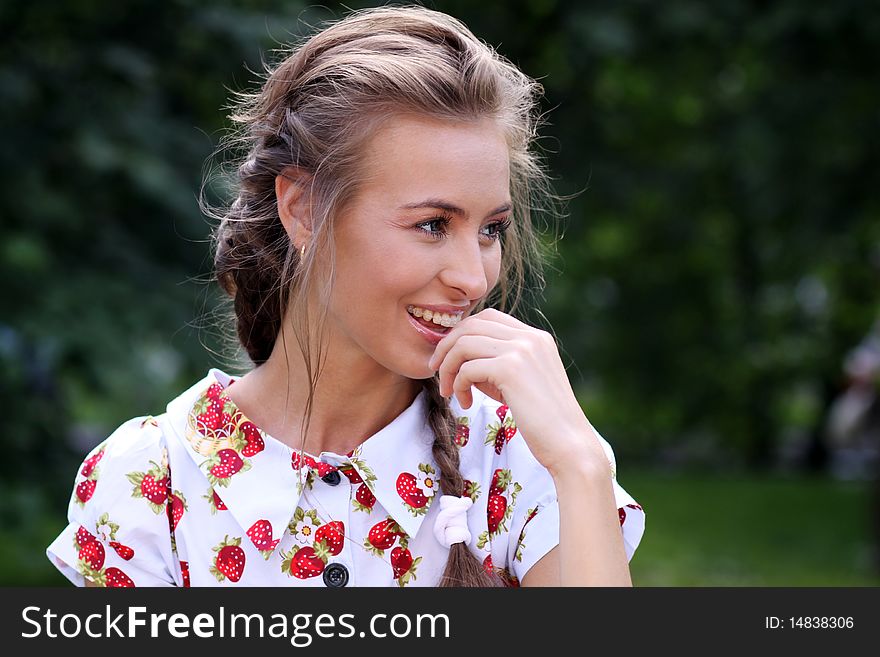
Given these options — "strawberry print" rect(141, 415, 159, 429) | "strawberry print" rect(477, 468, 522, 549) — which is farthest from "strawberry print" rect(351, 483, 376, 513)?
"strawberry print" rect(141, 415, 159, 429)

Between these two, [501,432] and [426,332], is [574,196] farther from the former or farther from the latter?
[426,332]

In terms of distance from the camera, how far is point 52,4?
514 centimetres

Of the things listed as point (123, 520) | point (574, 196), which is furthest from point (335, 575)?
→ point (574, 196)

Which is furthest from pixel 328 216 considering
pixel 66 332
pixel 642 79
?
pixel 642 79

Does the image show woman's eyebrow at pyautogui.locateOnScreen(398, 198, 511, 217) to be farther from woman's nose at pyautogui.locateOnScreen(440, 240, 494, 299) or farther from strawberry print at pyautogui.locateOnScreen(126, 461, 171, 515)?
strawberry print at pyautogui.locateOnScreen(126, 461, 171, 515)

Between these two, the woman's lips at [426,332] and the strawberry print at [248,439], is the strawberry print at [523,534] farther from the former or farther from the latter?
the strawberry print at [248,439]

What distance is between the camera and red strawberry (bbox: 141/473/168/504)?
2145 millimetres

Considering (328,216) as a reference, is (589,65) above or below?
above

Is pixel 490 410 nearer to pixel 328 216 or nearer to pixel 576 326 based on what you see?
pixel 328 216

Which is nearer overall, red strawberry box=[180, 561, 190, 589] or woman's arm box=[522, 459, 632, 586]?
woman's arm box=[522, 459, 632, 586]

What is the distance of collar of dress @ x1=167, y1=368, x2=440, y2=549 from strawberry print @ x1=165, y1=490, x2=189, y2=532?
0.14 ft
